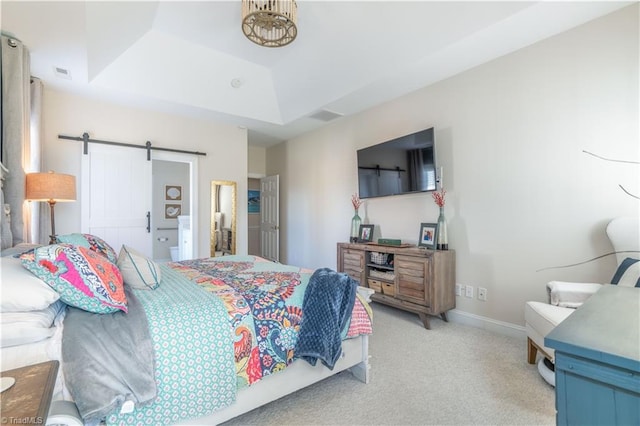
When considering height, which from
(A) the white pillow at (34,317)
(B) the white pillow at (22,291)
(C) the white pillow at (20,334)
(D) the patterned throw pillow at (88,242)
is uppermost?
(D) the patterned throw pillow at (88,242)

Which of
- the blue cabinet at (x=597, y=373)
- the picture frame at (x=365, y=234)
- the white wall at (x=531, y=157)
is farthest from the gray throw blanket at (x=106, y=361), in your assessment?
the picture frame at (x=365, y=234)

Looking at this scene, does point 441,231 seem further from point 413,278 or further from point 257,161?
point 257,161

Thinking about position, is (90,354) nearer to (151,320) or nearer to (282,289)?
(151,320)

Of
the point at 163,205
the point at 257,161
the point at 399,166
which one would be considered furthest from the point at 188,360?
the point at 163,205

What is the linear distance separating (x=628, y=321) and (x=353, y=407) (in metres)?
1.39

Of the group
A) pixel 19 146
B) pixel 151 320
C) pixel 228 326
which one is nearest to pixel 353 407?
pixel 228 326

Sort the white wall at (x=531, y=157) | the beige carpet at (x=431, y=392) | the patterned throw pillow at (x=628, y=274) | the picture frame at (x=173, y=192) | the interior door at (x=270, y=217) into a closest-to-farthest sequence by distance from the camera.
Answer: the beige carpet at (x=431, y=392), the patterned throw pillow at (x=628, y=274), the white wall at (x=531, y=157), the interior door at (x=270, y=217), the picture frame at (x=173, y=192)

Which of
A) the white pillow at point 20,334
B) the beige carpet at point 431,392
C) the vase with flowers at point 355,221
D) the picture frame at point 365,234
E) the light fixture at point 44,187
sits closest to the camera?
the white pillow at point 20,334

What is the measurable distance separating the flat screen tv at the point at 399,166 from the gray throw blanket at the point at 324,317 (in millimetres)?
1918

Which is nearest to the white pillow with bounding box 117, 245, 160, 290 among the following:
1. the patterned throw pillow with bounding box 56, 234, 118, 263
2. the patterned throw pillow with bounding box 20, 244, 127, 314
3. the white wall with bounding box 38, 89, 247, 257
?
the patterned throw pillow with bounding box 56, 234, 118, 263

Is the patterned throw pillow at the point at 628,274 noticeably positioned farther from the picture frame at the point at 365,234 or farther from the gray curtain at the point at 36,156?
the gray curtain at the point at 36,156

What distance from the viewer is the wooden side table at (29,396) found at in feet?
1.96

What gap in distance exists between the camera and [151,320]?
1.31m

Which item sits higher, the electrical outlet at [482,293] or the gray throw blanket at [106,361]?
the gray throw blanket at [106,361]
